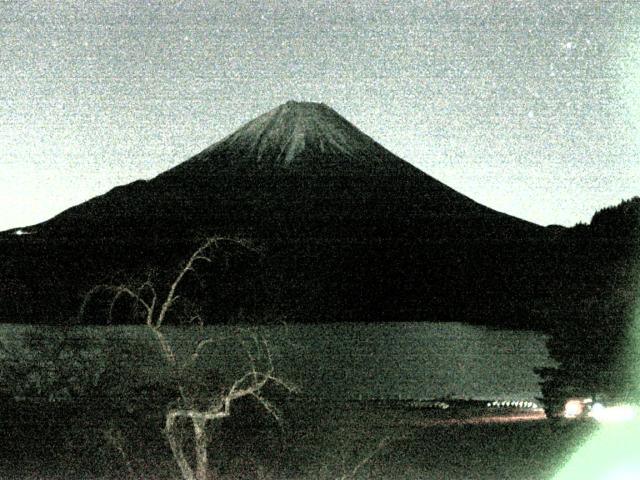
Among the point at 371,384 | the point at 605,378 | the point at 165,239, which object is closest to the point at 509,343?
the point at 371,384

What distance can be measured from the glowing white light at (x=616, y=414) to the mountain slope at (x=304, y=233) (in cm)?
2269

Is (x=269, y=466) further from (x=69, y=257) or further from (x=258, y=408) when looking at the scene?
(x=69, y=257)

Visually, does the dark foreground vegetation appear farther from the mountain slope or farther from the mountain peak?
the mountain peak

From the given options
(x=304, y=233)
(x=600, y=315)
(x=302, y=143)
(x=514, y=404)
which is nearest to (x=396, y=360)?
(x=514, y=404)

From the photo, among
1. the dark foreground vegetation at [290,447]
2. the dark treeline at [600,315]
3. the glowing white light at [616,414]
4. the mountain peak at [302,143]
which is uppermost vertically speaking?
the mountain peak at [302,143]

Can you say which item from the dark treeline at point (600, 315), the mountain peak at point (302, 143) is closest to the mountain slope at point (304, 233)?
the mountain peak at point (302, 143)

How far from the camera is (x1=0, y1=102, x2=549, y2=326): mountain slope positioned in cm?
6028

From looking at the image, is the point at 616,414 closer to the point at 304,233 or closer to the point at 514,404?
the point at 514,404

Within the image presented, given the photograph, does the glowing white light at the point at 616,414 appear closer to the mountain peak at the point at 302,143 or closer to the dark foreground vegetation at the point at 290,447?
the dark foreground vegetation at the point at 290,447

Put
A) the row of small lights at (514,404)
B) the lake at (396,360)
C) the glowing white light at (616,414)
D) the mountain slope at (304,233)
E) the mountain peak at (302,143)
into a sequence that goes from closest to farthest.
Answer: the glowing white light at (616,414) < the row of small lights at (514,404) < the lake at (396,360) < the mountain slope at (304,233) < the mountain peak at (302,143)

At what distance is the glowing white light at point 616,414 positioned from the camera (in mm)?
14227

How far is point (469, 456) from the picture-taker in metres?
13.8

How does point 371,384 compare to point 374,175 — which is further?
point 374,175

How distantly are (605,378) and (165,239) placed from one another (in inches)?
2546
